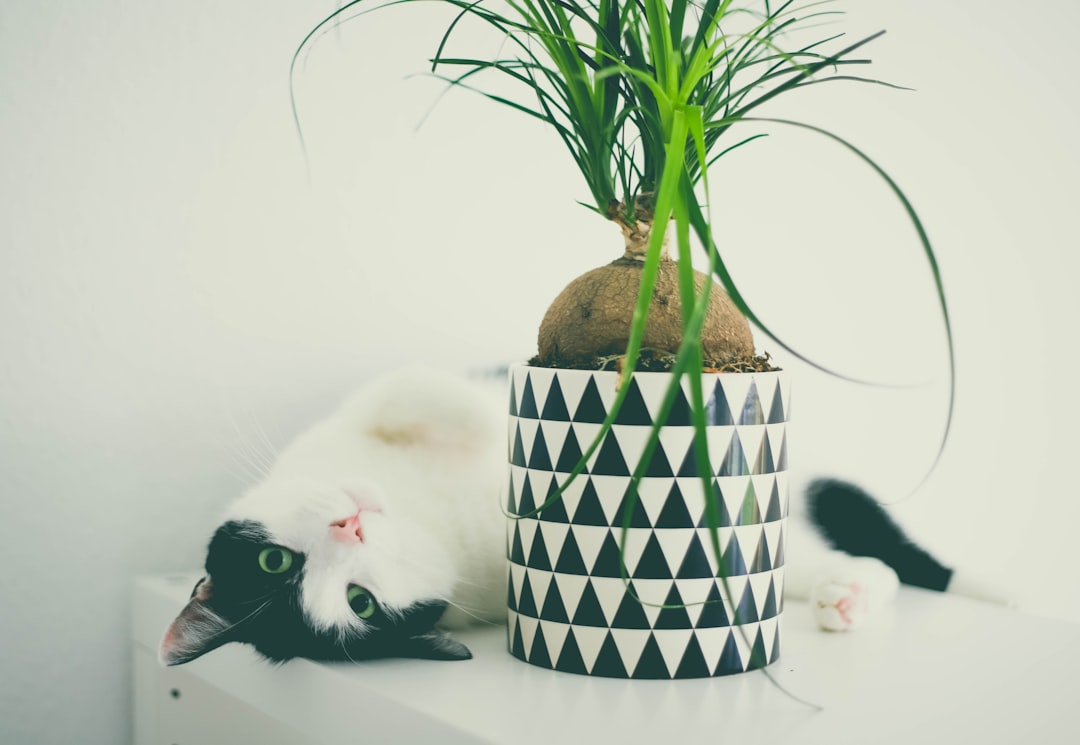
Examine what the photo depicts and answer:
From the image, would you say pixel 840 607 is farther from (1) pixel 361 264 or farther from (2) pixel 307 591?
(1) pixel 361 264

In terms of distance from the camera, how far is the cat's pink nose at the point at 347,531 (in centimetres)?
79

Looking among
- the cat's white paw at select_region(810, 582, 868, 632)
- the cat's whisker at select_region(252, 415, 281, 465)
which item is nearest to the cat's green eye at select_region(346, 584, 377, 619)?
the cat's whisker at select_region(252, 415, 281, 465)

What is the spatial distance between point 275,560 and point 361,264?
52cm

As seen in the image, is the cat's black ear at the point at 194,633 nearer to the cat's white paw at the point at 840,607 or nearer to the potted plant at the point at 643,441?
the potted plant at the point at 643,441

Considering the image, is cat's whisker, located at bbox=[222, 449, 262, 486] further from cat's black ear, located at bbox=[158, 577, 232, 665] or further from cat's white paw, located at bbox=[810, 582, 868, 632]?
cat's white paw, located at bbox=[810, 582, 868, 632]

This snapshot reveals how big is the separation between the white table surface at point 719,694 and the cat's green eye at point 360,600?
0.05 meters

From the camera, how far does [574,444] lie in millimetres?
713

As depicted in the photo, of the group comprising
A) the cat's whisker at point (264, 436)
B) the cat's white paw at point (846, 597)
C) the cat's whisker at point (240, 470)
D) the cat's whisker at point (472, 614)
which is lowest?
the cat's whisker at point (472, 614)

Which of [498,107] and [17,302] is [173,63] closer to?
[17,302]

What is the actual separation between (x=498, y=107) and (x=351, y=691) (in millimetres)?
886

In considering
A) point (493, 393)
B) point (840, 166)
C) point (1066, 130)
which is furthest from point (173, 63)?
point (1066, 130)

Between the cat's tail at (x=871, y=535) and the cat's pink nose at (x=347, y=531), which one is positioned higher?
the cat's pink nose at (x=347, y=531)

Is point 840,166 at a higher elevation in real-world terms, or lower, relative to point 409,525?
higher

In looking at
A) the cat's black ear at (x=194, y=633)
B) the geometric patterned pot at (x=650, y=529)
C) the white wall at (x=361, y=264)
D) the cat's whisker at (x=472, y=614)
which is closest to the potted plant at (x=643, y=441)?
the geometric patterned pot at (x=650, y=529)
